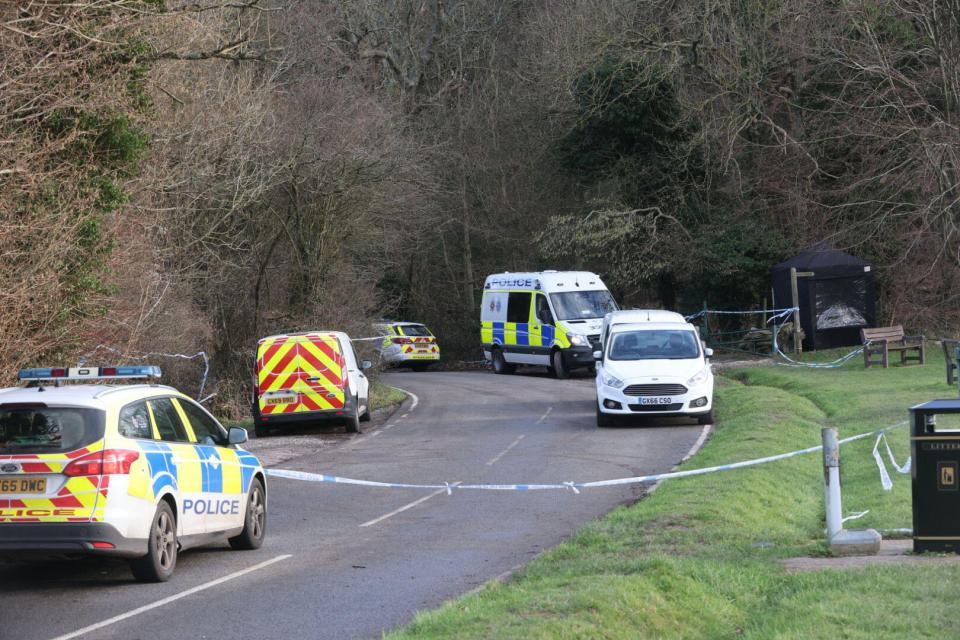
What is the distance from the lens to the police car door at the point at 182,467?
33.9ft

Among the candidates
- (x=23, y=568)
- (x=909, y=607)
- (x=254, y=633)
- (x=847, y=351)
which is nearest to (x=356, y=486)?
(x=23, y=568)

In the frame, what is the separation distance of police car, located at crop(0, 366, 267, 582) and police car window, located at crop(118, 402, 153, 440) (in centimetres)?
1

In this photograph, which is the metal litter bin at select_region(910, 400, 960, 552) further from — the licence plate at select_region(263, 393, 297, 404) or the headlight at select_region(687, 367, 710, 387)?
the licence plate at select_region(263, 393, 297, 404)

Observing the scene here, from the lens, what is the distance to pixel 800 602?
26.0 ft

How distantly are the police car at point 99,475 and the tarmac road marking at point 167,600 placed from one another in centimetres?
42

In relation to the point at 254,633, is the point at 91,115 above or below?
above

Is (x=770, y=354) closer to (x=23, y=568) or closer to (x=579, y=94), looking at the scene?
(x=579, y=94)

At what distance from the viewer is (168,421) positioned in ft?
35.1

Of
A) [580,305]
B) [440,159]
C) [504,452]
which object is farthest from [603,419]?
[440,159]

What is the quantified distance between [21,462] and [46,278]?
710 centimetres

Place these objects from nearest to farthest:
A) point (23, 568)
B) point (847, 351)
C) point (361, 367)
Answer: point (23, 568) < point (361, 367) < point (847, 351)

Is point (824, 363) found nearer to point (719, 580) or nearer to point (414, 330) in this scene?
point (414, 330)

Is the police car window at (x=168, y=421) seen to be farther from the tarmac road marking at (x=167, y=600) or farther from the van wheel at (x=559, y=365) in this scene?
the van wheel at (x=559, y=365)

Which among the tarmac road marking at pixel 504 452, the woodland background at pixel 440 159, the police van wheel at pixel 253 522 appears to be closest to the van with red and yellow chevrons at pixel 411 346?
the woodland background at pixel 440 159
